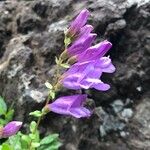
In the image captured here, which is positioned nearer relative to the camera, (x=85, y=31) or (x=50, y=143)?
(x=85, y=31)

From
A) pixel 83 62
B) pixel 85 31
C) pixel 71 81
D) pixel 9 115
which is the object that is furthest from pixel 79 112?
pixel 9 115

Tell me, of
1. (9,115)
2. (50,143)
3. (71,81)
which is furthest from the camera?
(9,115)

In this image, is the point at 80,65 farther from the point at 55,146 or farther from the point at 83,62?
the point at 55,146

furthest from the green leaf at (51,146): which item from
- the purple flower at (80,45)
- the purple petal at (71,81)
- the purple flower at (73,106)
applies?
the purple flower at (80,45)

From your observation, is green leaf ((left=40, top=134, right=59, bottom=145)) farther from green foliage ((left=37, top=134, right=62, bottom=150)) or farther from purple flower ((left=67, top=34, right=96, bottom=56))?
purple flower ((left=67, top=34, right=96, bottom=56))

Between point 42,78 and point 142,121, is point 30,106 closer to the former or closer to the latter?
point 42,78
